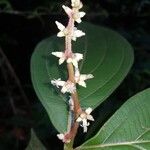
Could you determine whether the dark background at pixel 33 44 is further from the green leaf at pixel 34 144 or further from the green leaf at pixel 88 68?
the green leaf at pixel 34 144

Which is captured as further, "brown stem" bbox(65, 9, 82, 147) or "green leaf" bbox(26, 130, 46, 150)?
"green leaf" bbox(26, 130, 46, 150)

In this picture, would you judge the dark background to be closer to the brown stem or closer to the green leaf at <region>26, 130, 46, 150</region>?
the green leaf at <region>26, 130, 46, 150</region>

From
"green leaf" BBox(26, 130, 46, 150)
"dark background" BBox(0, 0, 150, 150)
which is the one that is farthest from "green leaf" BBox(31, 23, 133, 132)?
"dark background" BBox(0, 0, 150, 150)

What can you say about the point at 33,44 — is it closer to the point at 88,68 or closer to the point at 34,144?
the point at 88,68

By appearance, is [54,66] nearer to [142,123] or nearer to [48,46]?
[48,46]

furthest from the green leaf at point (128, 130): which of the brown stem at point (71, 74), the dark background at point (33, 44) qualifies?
the dark background at point (33, 44)
